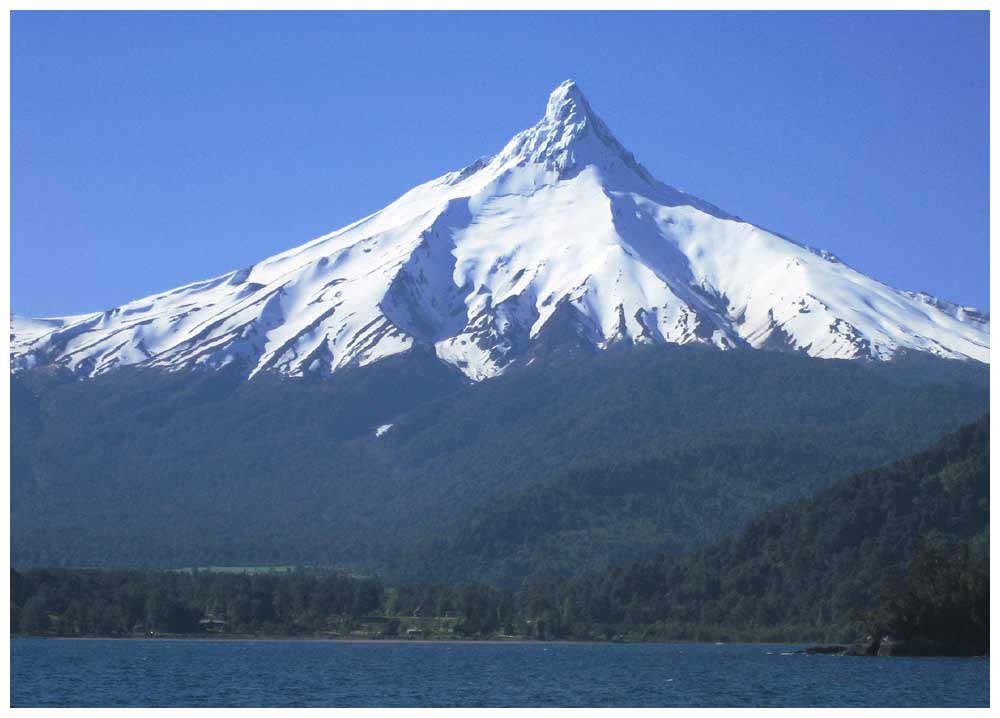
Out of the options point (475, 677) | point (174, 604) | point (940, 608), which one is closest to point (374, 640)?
point (174, 604)

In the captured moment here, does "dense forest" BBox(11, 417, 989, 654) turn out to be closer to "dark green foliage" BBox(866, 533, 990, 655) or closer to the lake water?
the lake water

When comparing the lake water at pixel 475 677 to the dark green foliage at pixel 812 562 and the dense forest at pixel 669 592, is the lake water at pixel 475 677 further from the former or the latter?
the dark green foliage at pixel 812 562

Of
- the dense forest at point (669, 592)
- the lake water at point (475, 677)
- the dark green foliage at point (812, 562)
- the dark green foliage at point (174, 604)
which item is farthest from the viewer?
the dark green foliage at point (174, 604)

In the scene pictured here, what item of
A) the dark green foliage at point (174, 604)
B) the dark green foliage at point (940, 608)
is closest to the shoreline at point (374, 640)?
A: the dark green foliage at point (174, 604)

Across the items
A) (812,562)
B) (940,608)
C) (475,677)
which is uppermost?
(812,562)

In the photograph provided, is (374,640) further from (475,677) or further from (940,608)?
(475,677)

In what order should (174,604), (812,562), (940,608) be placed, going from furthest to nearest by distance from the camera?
(812,562) → (174,604) → (940,608)
